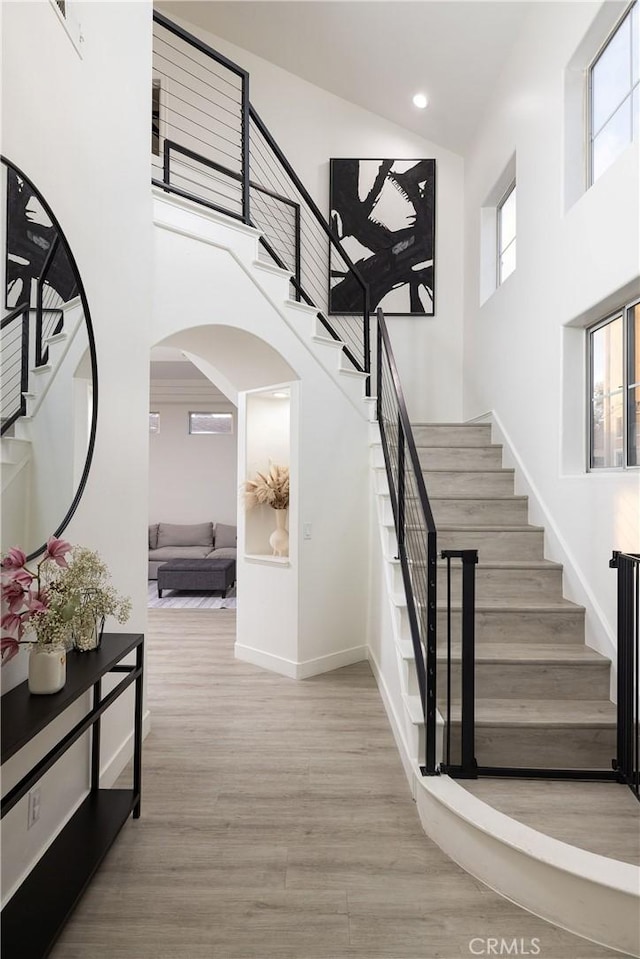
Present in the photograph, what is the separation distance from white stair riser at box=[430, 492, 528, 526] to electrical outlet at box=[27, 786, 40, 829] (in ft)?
9.42

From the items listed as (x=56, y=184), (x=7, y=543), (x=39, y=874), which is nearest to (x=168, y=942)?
(x=39, y=874)

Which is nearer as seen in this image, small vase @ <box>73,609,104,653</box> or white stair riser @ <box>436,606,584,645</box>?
small vase @ <box>73,609,104,653</box>

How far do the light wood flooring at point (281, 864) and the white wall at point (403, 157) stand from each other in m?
3.86

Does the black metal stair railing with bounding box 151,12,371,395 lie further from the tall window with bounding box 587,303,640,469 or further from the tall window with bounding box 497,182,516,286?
the tall window with bounding box 587,303,640,469

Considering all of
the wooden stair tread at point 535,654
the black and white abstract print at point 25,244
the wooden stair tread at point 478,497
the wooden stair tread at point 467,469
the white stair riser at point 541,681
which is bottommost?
the white stair riser at point 541,681

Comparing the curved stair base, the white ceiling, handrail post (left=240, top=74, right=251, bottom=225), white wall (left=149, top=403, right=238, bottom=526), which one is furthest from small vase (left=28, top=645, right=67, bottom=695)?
white wall (left=149, top=403, right=238, bottom=526)

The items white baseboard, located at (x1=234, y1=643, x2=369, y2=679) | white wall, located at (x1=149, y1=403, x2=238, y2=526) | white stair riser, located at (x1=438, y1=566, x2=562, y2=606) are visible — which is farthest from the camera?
white wall, located at (x1=149, y1=403, x2=238, y2=526)

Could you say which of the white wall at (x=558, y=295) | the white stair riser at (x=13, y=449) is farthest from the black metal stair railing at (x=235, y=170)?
the white stair riser at (x=13, y=449)

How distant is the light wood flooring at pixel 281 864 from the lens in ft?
5.91

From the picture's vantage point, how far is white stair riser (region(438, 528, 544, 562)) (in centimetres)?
379

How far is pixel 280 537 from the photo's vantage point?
463 centimetres

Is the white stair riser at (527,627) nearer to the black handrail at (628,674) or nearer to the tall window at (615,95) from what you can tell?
the black handrail at (628,674)

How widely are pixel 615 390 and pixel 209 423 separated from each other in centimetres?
747

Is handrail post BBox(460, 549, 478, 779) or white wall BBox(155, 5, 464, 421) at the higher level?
white wall BBox(155, 5, 464, 421)
